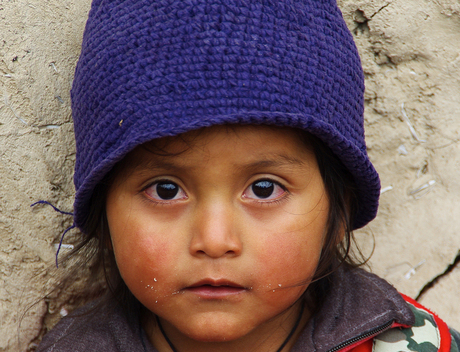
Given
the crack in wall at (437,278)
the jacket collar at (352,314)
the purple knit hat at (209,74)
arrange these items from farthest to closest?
the crack in wall at (437,278), the jacket collar at (352,314), the purple knit hat at (209,74)

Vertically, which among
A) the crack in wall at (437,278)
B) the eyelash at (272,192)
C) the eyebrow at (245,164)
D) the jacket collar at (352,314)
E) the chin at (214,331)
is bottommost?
the crack in wall at (437,278)

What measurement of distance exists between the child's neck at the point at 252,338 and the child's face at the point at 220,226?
23 centimetres

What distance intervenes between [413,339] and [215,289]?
2.16ft

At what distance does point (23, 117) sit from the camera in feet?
5.23

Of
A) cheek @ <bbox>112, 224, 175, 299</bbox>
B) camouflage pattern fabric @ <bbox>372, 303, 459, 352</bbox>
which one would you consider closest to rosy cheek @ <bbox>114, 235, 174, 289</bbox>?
cheek @ <bbox>112, 224, 175, 299</bbox>

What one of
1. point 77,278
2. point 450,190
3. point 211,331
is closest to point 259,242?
point 211,331

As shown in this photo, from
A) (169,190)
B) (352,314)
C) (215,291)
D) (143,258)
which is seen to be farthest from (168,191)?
(352,314)

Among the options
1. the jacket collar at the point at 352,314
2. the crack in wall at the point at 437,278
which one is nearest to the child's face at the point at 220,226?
the jacket collar at the point at 352,314

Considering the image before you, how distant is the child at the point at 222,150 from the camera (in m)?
1.16

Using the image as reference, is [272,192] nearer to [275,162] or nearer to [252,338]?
[275,162]

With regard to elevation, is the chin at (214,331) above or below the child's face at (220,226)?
below

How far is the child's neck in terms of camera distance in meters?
1.50

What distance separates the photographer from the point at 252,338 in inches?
59.4

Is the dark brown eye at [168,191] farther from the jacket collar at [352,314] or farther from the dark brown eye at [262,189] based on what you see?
the jacket collar at [352,314]
